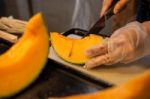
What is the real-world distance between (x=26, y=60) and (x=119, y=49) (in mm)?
230

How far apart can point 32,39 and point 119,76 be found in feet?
0.77

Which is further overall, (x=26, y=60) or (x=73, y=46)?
(x=73, y=46)

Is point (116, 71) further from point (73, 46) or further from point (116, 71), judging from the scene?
point (73, 46)

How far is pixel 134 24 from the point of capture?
0.72 metres

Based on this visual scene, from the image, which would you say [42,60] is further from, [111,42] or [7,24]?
[7,24]

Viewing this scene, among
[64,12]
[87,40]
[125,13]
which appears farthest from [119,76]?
[64,12]

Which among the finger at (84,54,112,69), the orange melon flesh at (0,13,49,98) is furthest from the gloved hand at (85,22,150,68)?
the orange melon flesh at (0,13,49,98)

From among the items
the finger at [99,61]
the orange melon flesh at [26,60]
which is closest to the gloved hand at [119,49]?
the finger at [99,61]

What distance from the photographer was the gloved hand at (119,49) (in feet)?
2.16

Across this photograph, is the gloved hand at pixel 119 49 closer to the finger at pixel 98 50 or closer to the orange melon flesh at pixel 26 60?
the finger at pixel 98 50

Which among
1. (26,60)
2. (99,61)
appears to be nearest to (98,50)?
(99,61)

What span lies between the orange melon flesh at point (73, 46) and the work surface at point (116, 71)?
0.05 ft

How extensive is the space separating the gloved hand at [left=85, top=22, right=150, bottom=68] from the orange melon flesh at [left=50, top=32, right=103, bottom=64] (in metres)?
0.03

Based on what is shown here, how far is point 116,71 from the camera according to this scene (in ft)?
2.23
